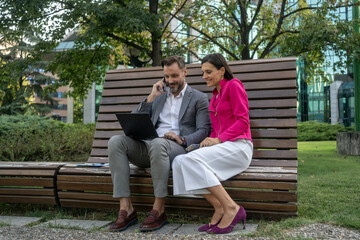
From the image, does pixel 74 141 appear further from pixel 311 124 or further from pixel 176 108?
pixel 311 124

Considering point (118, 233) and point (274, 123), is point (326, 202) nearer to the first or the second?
point (274, 123)

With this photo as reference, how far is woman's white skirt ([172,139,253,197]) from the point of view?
3.27m

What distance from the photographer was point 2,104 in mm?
31859

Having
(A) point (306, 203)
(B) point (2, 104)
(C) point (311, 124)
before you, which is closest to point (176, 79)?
(A) point (306, 203)

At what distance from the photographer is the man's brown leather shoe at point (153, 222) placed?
11.0 ft

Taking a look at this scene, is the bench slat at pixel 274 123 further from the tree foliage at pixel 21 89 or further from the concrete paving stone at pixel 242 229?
the tree foliage at pixel 21 89

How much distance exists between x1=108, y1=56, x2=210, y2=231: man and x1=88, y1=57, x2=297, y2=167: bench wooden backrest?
63cm

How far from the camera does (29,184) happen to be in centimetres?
416

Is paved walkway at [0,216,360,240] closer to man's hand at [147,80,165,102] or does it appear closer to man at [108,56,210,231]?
man at [108,56,210,231]

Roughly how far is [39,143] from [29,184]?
4402mm

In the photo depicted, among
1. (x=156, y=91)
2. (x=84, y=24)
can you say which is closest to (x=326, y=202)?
(x=156, y=91)

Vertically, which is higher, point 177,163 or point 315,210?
point 177,163

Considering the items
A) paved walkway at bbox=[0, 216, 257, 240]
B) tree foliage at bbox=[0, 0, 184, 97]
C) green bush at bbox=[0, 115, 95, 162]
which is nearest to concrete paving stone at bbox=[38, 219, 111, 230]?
paved walkway at bbox=[0, 216, 257, 240]

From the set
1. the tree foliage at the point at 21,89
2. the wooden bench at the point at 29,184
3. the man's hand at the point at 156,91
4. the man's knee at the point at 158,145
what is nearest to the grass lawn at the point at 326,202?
the man's knee at the point at 158,145
